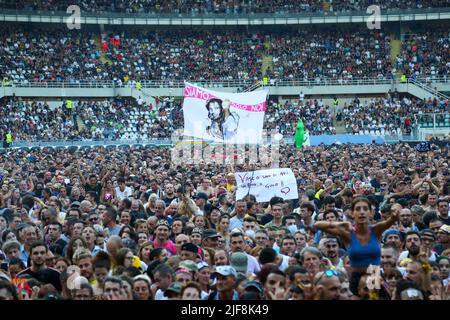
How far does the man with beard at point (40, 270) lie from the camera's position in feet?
26.4

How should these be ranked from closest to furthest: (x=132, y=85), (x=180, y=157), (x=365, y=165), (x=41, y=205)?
(x=41, y=205) < (x=365, y=165) < (x=180, y=157) < (x=132, y=85)

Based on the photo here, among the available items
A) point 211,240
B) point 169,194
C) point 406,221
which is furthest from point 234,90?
point 211,240

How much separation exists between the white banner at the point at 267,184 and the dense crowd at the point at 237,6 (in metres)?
36.4

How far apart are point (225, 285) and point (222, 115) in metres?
14.3

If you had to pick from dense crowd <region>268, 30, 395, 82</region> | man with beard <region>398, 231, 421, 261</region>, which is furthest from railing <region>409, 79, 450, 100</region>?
man with beard <region>398, 231, 421, 261</region>

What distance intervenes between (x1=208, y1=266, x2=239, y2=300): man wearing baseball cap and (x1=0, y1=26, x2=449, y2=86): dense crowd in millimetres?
39098

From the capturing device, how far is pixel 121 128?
1655 inches

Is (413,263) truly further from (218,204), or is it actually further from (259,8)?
(259,8)

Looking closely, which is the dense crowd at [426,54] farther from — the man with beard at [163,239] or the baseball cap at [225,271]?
the baseball cap at [225,271]

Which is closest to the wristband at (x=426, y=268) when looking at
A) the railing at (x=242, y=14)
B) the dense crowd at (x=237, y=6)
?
the railing at (x=242, y=14)

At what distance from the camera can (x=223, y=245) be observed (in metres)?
9.90
